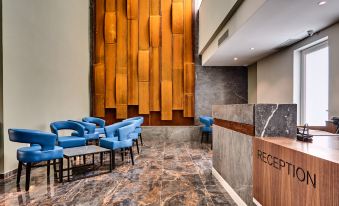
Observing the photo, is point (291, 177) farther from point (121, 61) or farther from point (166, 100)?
point (121, 61)

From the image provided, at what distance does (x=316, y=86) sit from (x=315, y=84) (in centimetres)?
6

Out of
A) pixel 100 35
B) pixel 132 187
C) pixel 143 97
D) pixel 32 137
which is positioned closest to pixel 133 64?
pixel 143 97

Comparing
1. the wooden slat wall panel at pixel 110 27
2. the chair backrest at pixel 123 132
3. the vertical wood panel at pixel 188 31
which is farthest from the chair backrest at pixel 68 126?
the vertical wood panel at pixel 188 31

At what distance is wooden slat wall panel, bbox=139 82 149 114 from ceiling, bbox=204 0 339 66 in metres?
3.09

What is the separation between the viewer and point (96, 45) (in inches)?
356

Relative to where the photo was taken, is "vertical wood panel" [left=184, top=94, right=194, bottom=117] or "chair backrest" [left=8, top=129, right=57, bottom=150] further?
"vertical wood panel" [left=184, top=94, right=194, bottom=117]

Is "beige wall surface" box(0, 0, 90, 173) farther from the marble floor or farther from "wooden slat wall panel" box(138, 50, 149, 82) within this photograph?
"wooden slat wall panel" box(138, 50, 149, 82)

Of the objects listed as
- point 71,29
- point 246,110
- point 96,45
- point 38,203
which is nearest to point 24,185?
point 38,203

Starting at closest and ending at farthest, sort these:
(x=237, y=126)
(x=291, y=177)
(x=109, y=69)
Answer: (x=291, y=177) → (x=237, y=126) → (x=109, y=69)

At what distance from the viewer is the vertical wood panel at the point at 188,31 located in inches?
351

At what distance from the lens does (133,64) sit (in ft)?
29.6

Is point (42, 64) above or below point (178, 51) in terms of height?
below

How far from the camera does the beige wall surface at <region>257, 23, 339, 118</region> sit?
4609 millimetres

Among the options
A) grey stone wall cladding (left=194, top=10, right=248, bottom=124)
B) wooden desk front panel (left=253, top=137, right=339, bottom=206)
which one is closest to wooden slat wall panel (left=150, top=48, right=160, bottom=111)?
grey stone wall cladding (left=194, top=10, right=248, bottom=124)
